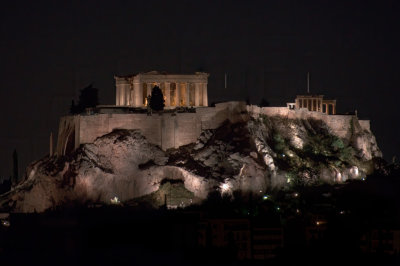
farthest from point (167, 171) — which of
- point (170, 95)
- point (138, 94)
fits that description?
point (170, 95)

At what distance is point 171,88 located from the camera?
4077 inches

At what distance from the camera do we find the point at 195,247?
83062 mm

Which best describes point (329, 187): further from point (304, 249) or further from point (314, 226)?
point (304, 249)

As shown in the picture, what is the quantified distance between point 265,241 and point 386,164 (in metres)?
25.5

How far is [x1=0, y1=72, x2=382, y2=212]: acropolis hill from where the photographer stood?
9256cm

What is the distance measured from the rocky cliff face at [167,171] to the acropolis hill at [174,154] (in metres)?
0.07

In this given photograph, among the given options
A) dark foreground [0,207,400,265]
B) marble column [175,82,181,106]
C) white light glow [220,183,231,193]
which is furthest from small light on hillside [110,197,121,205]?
marble column [175,82,181,106]

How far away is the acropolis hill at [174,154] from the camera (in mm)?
92562

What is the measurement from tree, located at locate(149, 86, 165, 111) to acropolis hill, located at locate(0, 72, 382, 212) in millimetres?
905

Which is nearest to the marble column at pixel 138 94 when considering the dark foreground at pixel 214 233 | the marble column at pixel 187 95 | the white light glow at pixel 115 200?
the marble column at pixel 187 95

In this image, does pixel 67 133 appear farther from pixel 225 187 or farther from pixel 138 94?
pixel 225 187

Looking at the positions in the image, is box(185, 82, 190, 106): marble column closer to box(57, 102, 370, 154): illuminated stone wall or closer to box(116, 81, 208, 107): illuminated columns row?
box(116, 81, 208, 107): illuminated columns row

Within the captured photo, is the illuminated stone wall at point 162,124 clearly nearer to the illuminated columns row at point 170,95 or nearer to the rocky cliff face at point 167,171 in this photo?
the rocky cliff face at point 167,171

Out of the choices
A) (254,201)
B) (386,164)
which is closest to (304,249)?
(254,201)
